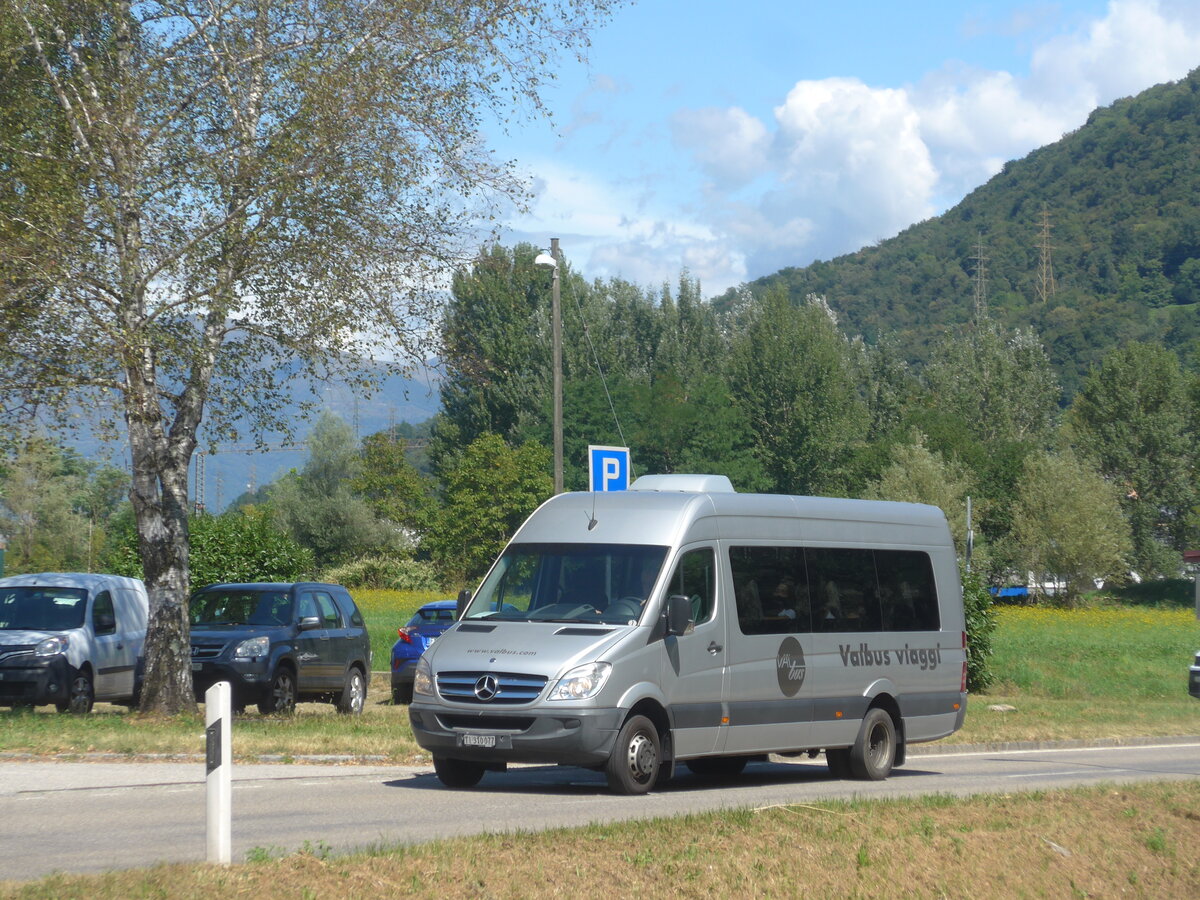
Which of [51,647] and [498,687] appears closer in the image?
[498,687]

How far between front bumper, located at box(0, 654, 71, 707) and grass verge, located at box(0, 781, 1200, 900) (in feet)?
39.0

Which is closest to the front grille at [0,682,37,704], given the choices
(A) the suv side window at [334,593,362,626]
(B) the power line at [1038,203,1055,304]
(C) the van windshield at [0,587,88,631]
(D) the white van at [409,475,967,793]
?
(C) the van windshield at [0,587,88,631]

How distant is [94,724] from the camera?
1617 centimetres

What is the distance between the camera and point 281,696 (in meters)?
19.7

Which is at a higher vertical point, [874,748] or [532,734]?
[532,734]

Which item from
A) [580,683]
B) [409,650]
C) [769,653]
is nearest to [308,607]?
[409,650]

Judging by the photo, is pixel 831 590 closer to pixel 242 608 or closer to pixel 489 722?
pixel 489 722

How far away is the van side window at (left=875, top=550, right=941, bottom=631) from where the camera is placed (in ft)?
47.7

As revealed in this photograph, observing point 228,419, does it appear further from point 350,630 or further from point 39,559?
point 39,559

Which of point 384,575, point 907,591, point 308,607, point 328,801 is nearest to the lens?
point 328,801

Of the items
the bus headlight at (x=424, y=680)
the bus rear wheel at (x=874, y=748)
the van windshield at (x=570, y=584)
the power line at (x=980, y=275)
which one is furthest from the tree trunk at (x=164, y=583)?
the power line at (x=980, y=275)

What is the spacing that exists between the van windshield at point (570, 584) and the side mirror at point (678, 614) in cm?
23

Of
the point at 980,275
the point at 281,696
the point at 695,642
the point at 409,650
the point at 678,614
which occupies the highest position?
the point at 980,275

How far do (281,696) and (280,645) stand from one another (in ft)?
2.33
